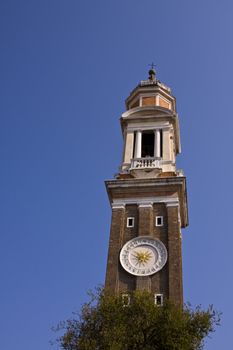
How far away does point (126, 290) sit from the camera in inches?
1134

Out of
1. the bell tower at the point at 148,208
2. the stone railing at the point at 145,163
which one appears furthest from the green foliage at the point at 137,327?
the stone railing at the point at 145,163

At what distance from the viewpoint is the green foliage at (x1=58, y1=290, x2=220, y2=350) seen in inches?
805

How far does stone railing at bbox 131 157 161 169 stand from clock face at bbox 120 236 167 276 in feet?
19.8

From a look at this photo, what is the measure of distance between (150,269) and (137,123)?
13260 mm

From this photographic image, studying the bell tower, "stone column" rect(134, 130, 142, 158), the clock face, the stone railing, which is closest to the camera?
the bell tower

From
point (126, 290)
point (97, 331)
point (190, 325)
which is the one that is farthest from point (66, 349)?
point (126, 290)

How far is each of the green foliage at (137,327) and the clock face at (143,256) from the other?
7.36 meters

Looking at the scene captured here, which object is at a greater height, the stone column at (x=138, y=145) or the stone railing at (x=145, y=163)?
the stone column at (x=138, y=145)

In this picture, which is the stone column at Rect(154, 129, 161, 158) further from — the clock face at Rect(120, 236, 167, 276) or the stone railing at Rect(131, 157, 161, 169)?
the clock face at Rect(120, 236, 167, 276)

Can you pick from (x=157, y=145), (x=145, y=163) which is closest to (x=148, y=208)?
(x=145, y=163)

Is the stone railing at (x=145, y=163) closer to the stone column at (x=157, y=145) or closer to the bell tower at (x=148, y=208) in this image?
the bell tower at (x=148, y=208)

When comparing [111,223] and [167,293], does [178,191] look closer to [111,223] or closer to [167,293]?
[111,223]

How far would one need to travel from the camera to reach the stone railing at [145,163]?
34.9 metres

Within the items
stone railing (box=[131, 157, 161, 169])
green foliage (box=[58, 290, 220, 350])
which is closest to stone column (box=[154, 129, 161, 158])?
stone railing (box=[131, 157, 161, 169])
